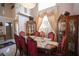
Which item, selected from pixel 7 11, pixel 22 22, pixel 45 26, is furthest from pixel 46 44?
pixel 7 11

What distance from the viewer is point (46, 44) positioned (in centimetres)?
211

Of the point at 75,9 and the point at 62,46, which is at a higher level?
the point at 75,9

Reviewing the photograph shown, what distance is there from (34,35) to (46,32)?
7.1 inches

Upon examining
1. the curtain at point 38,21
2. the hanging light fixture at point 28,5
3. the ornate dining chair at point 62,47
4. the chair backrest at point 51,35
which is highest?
the hanging light fixture at point 28,5

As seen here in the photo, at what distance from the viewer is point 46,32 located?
2111mm

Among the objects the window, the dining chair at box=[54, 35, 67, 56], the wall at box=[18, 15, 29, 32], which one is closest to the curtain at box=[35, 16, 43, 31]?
the window

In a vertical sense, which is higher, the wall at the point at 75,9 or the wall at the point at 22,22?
the wall at the point at 75,9

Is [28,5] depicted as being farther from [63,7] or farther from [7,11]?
[63,7]

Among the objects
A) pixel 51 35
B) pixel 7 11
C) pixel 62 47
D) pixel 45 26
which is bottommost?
pixel 62 47

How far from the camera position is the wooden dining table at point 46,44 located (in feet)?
6.86

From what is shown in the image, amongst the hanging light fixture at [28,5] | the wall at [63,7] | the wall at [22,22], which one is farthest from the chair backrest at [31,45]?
the wall at [63,7]

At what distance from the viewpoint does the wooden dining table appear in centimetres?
209

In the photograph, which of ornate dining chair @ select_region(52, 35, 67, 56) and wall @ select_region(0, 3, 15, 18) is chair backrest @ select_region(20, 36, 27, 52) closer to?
wall @ select_region(0, 3, 15, 18)

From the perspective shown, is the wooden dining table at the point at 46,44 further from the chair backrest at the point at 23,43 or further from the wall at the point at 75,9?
the wall at the point at 75,9
